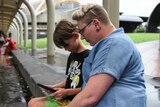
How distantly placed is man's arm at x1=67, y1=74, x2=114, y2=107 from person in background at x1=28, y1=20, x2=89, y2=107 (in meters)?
1.04

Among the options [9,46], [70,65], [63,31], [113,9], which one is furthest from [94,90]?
[9,46]

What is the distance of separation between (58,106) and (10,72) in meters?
8.92

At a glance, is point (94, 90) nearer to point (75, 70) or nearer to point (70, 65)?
point (75, 70)

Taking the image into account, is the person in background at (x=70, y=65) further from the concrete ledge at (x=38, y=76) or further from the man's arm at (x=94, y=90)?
the concrete ledge at (x=38, y=76)

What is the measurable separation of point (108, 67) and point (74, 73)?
Answer: 1.26 meters

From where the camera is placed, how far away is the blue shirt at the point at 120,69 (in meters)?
2.40

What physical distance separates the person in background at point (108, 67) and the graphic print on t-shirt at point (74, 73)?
3.06 ft

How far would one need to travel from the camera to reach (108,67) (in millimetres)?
2363

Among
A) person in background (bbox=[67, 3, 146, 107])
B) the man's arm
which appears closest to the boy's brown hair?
person in background (bbox=[67, 3, 146, 107])

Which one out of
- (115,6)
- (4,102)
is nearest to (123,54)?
(115,6)

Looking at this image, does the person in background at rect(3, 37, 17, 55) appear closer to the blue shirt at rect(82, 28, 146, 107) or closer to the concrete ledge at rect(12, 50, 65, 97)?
the concrete ledge at rect(12, 50, 65, 97)

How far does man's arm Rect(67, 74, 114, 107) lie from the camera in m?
2.37

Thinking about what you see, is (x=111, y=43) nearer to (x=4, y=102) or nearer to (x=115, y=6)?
(x=115, y=6)

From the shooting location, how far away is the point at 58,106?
134 inches
